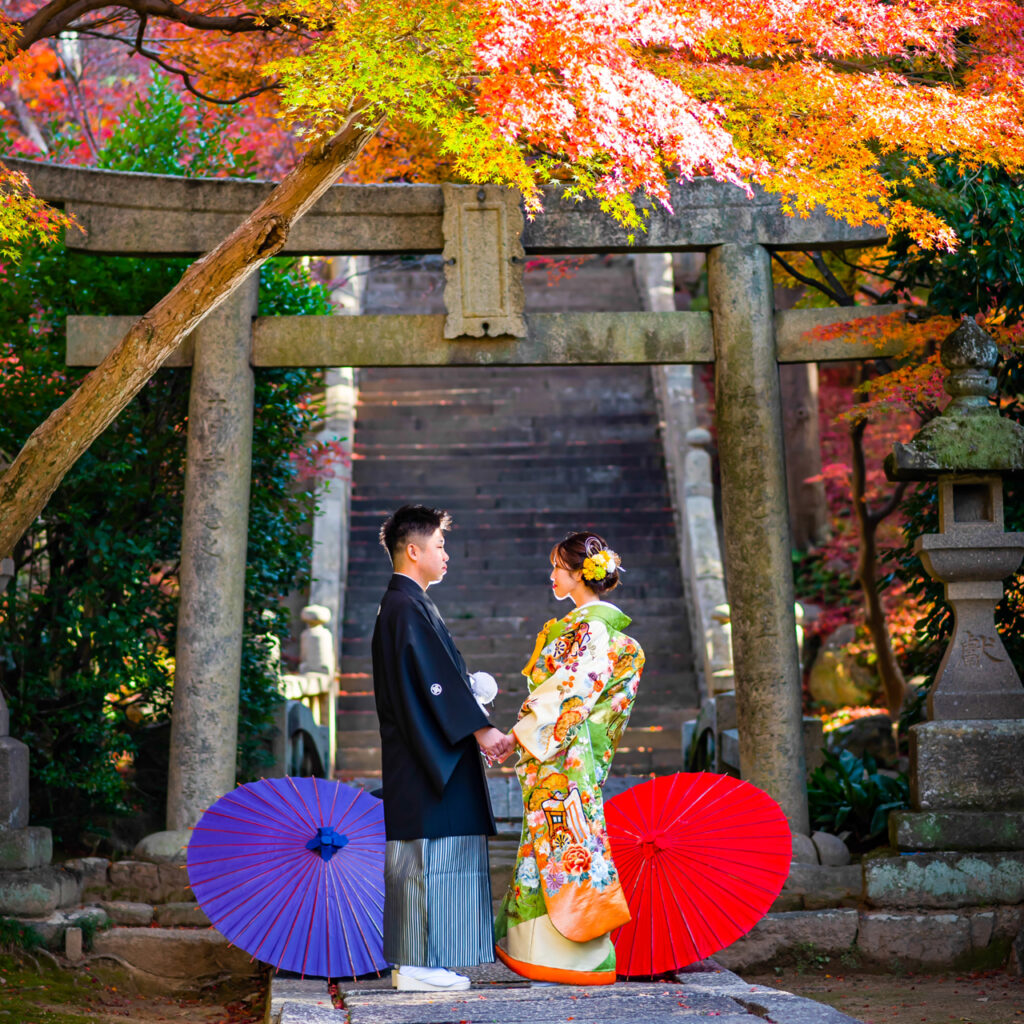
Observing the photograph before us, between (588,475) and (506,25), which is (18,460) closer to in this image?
(506,25)

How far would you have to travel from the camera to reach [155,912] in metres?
6.41

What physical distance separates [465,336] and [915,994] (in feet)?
13.5

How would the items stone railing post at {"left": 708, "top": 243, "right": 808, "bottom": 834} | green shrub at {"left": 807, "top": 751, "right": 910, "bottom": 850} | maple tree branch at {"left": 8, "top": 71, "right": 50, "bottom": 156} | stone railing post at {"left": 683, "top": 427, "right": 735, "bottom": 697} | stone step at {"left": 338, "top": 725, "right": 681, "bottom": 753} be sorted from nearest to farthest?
stone railing post at {"left": 708, "top": 243, "right": 808, "bottom": 834} → green shrub at {"left": 807, "top": 751, "right": 910, "bottom": 850} → stone railing post at {"left": 683, "top": 427, "right": 735, "bottom": 697} → stone step at {"left": 338, "top": 725, "right": 681, "bottom": 753} → maple tree branch at {"left": 8, "top": 71, "right": 50, "bottom": 156}

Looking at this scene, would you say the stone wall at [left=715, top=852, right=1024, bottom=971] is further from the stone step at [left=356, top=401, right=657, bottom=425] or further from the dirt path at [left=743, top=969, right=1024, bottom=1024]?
the stone step at [left=356, top=401, right=657, bottom=425]

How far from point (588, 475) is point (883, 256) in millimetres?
5732

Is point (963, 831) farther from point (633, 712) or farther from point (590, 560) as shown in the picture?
point (633, 712)

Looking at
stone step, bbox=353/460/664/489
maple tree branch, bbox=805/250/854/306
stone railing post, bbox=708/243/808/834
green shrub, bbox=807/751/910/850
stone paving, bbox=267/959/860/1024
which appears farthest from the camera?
stone step, bbox=353/460/664/489

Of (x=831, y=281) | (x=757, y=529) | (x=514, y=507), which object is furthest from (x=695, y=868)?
(x=514, y=507)

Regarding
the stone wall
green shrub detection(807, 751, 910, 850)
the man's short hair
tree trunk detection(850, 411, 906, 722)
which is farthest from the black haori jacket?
tree trunk detection(850, 411, 906, 722)

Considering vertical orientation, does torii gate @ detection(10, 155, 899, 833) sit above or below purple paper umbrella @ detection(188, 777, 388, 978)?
above

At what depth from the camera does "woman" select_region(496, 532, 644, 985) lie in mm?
4383

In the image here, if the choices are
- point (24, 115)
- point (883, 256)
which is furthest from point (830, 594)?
point (24, 115)

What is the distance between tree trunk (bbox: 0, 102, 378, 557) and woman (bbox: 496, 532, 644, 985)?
1.71 metres

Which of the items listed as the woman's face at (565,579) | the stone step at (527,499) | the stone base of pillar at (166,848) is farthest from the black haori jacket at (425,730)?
the stone step at (527,499)
